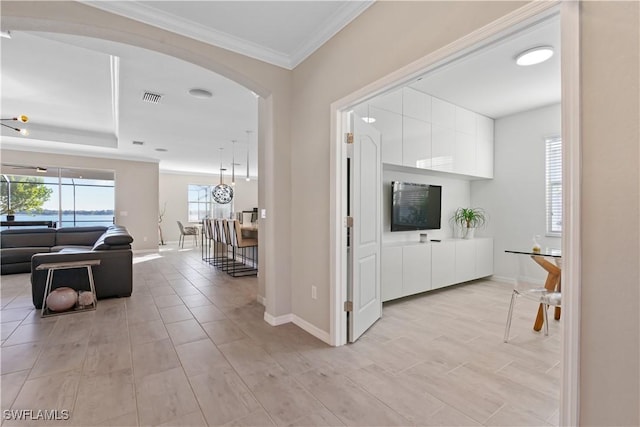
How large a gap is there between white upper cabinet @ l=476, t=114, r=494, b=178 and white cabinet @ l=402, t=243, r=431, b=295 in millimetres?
1909

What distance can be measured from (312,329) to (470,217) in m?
3.53

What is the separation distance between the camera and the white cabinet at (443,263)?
4.24 metres

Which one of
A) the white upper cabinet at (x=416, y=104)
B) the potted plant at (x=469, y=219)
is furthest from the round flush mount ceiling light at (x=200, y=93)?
the potted plant at (x=469, y=219)

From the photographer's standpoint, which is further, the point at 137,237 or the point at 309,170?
the point at 137,237

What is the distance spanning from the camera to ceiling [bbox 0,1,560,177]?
2.41m

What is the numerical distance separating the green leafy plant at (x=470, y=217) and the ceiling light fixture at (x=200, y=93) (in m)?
4.37

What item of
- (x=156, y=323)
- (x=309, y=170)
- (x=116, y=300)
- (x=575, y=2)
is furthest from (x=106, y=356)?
(x=575, y=2)

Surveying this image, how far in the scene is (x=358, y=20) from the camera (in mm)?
2348

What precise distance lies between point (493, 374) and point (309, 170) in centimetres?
224

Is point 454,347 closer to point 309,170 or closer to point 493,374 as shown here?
point 493,374

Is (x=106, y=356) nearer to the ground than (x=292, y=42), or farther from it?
nearer to the ground

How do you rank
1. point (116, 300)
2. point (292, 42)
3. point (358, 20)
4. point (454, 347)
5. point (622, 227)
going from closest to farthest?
point (622, 227), point (358, 20), point (454, 347), point (292, 42), point (116, 300)

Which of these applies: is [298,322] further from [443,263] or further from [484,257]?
[484,257]

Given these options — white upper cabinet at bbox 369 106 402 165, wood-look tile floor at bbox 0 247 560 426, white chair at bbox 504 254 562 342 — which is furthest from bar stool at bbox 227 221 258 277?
white chair at bbox 504 254 562 342
